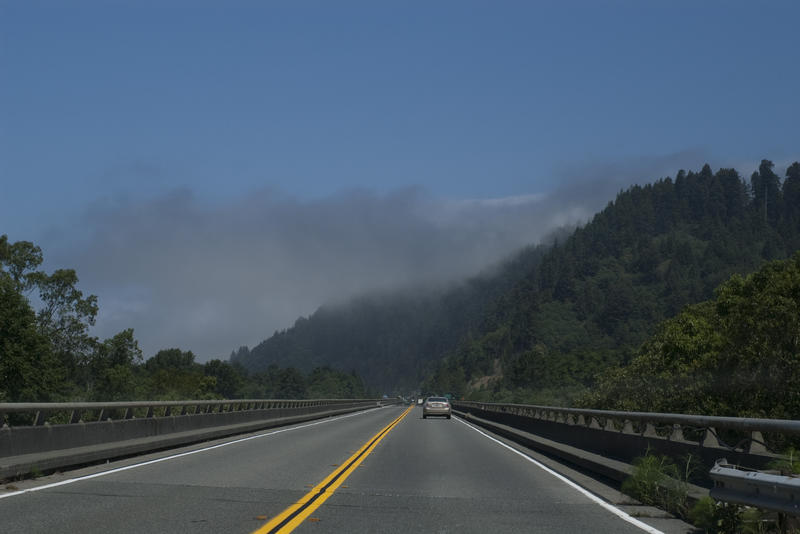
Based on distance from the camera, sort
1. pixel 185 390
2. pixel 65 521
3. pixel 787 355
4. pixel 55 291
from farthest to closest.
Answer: pixel 185 390
pixel 55 291
pixel 787 355
pixel 65 521

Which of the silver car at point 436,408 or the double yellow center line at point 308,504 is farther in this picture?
the silver car at point 436,408

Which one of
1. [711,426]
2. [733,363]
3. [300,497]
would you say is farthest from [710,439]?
[733,363]

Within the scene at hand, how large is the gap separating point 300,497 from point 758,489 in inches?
249

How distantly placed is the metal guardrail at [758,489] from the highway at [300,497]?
1475 millimetres

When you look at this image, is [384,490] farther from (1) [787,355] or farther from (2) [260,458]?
(1) [787,355]

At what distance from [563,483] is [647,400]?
43.1 meters

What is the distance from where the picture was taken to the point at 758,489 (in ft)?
24.1

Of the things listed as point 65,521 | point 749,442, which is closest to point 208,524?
point 65,521

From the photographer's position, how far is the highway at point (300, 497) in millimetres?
9164

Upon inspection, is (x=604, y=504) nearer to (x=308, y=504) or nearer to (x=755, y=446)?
(x=755, y=446)

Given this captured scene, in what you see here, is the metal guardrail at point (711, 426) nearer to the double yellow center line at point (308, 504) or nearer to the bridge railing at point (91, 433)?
the double yellow center line at point (308, 504)

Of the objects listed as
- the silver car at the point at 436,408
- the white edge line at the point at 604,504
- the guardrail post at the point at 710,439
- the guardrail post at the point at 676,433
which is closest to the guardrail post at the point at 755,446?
the guardrail post at the point at 710,439

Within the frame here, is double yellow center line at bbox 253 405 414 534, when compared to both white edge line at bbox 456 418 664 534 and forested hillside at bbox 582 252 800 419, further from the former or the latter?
forested hillside at bbox 582 252 800 419

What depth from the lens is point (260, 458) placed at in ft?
58.5
